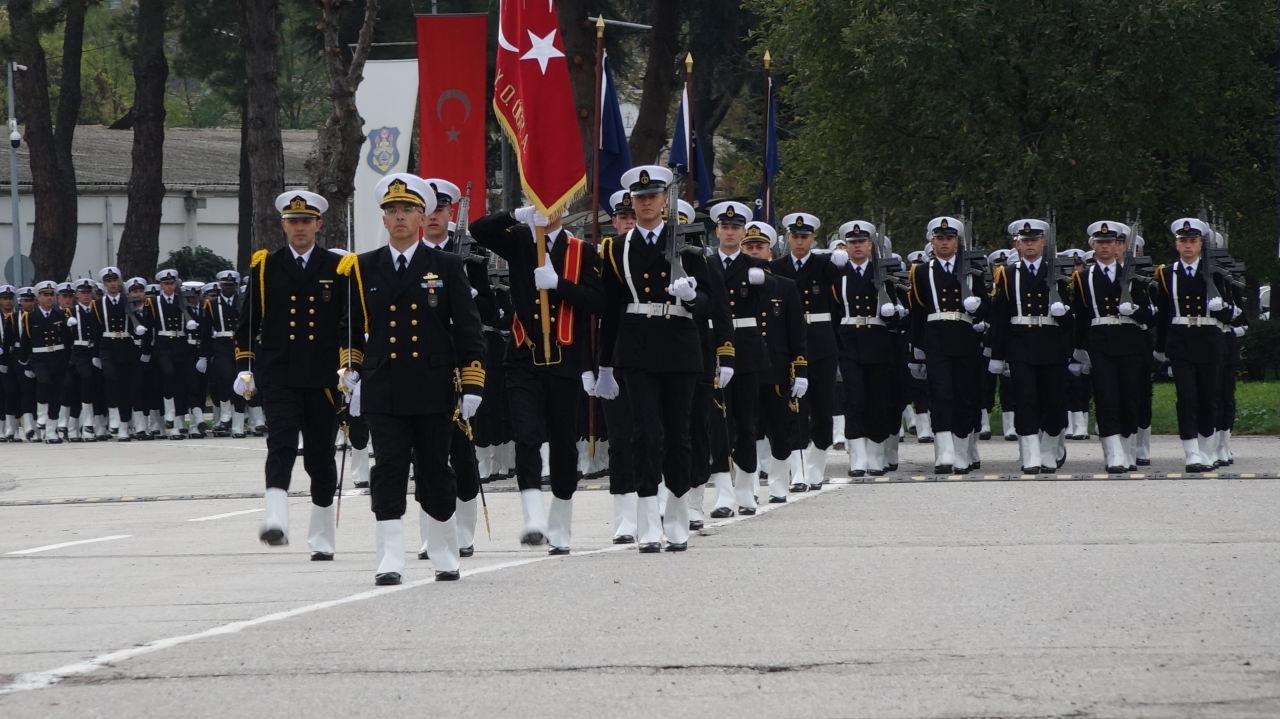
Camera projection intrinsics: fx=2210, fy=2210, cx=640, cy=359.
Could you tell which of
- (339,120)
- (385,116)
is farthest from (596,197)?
(339,120)

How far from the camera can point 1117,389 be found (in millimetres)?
18141

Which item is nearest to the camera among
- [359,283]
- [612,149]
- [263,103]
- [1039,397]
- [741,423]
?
[359,283]

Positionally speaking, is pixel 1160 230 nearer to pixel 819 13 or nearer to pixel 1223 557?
pixel 819 13

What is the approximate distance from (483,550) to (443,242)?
181 centimetres

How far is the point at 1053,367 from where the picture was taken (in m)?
18.1

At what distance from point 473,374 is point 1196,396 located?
29.6ft

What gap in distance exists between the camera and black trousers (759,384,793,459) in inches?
611

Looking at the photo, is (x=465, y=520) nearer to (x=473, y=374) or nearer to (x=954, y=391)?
(x=473, y=374)

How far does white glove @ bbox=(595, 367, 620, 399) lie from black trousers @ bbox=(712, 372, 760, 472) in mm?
2453

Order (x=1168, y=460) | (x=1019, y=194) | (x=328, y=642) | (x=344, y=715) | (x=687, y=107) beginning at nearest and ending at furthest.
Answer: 1. (x=344, y=715)
2. (x=328, y=642)
3. (x=687, y=107)
4. (x=1168, y=460)
5. (x=1019, y=194)

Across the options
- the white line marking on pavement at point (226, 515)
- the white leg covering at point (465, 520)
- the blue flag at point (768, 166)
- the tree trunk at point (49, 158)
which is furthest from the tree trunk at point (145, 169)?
the white leg covering at point (465, 520)

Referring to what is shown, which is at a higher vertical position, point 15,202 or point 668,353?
point 15,202

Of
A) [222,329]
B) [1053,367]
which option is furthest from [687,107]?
[222,329]

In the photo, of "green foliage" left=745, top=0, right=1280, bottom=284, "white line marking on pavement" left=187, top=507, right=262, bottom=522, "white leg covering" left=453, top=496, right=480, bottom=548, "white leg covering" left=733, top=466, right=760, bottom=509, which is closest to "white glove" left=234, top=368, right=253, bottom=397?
"white leg covering" left=453, top=496, right=480, bottom=548
